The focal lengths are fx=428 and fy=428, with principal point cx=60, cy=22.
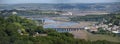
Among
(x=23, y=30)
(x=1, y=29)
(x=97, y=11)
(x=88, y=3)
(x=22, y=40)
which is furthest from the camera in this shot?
(x=88, y=3)

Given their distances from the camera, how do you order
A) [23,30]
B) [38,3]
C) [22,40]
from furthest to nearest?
[38,3] < [23,30] < [22,40]

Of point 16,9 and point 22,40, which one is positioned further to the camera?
point 16,9

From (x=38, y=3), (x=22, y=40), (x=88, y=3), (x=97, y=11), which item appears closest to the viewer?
(x=22, y=40)

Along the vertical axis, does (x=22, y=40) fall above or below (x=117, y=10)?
above

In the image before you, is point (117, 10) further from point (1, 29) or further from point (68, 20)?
point (1, 29)

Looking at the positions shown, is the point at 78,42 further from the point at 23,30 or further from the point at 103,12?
the point at 103,12

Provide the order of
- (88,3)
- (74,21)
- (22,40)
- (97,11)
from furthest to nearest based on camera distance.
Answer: (88,3), (97,11), (74,21), (22,40)

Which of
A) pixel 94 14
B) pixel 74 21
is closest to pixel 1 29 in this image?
pixel 74 21

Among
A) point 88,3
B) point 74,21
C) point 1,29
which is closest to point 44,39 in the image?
point 1,29

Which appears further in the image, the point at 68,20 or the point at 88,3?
the point at 88,3
